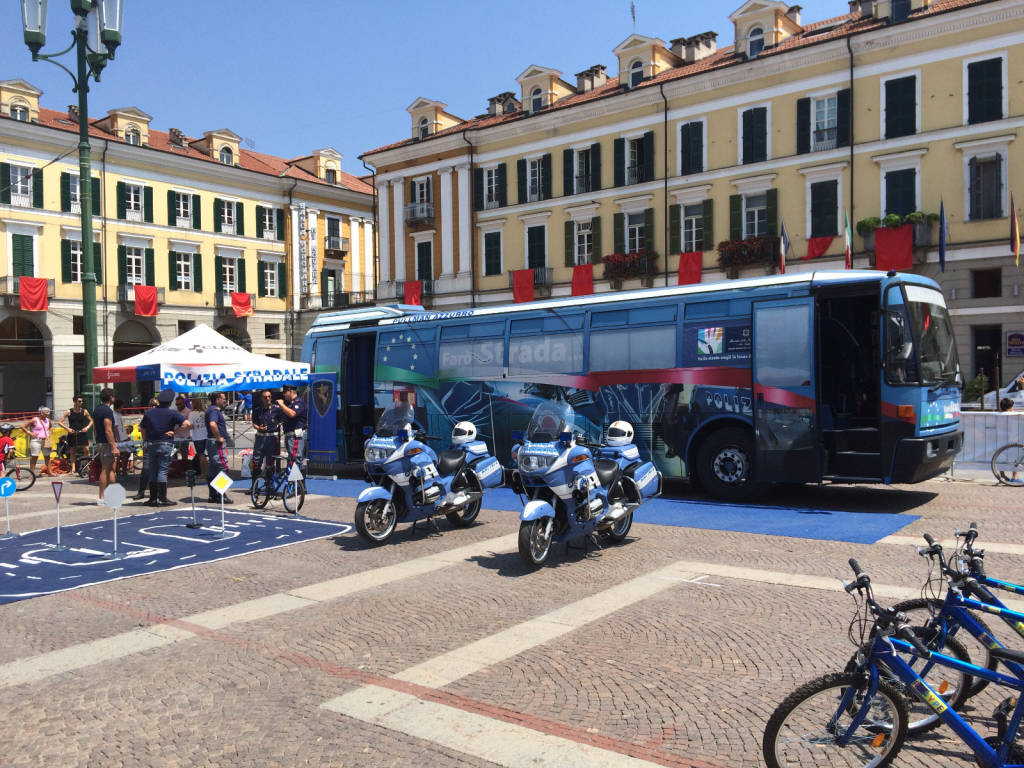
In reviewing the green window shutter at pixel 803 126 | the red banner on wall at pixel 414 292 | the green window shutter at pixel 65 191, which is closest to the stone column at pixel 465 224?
the red banner on wall at pixel 414 292

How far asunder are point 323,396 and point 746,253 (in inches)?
725

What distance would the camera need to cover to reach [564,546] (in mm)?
9555

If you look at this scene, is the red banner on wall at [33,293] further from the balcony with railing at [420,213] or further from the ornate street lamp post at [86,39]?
the ornate street lamp post at [86,39]

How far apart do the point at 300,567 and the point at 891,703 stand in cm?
631

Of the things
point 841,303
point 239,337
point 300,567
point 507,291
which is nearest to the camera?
point 300,567

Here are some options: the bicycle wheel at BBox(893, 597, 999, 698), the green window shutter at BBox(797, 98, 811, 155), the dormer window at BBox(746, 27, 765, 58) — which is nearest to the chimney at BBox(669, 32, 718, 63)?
the dormer window at BBox(746, 27, 765, 58)

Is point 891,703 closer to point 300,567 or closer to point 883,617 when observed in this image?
point 883,617

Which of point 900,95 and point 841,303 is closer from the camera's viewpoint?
point 841,303

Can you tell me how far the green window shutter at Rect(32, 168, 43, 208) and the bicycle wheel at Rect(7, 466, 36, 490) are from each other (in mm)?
27505

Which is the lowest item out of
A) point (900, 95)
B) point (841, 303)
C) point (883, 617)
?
point (883, 617)

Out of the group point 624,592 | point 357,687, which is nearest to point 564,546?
point 624,592

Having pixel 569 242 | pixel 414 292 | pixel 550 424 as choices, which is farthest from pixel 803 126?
pixel 550 424

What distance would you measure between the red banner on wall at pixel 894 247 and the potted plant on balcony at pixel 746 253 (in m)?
3.64

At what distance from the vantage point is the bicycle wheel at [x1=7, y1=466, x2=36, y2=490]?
54.2 feet
